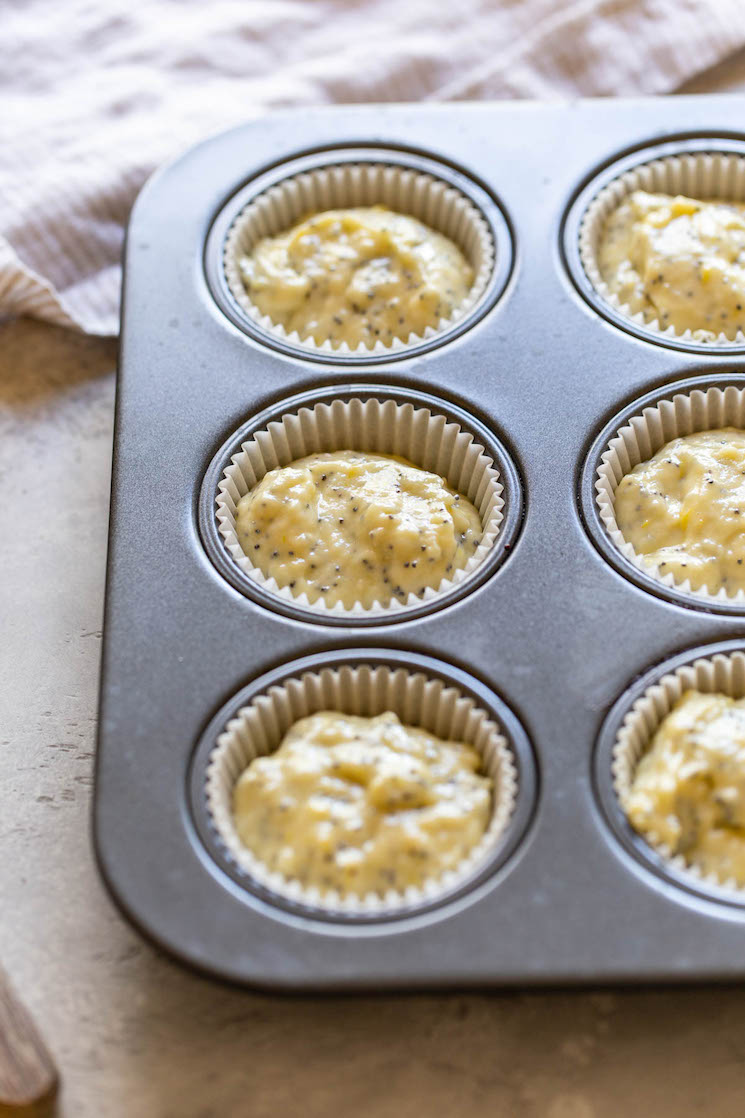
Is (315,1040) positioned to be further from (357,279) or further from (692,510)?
(357,279)

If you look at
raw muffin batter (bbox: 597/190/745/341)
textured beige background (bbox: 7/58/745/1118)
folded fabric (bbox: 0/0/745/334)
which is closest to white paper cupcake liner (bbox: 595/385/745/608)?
raw muffin batter (bbox: 597/190/745/341)

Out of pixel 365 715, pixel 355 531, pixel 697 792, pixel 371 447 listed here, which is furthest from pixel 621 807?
pixel 371 447

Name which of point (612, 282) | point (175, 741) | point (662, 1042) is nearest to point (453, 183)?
point (612, 282)

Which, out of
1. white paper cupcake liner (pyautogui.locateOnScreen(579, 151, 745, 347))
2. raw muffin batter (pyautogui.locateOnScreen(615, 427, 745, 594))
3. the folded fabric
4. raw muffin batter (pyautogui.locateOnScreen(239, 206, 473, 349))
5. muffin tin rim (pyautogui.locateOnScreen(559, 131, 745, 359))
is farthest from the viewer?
the folded fabric

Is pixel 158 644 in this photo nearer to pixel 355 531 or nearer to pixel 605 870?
pixel 355 531

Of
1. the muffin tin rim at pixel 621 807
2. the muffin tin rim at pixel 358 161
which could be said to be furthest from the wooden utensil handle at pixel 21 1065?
the muffin tin rim at pixel 358 161

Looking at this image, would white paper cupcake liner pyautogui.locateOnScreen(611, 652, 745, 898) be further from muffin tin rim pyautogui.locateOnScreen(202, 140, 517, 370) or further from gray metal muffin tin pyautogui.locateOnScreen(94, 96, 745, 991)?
muffin tin rim pyautogui.locateOnScreen(202, 140, 517, 370)

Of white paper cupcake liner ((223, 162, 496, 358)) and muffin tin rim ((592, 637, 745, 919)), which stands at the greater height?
white paper cupcake liner ((223, 162, 496, 358))
